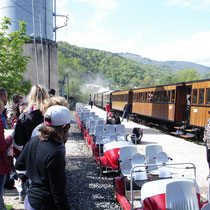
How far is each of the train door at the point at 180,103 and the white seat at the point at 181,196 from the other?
12.2 meters

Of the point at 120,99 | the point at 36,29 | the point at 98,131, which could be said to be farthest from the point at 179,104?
the point at 120,99

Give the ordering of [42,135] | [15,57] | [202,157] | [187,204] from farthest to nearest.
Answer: [15,57]
[202,157]
[187,204]
[42,135]

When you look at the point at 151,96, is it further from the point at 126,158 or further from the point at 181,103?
the point at 126,158

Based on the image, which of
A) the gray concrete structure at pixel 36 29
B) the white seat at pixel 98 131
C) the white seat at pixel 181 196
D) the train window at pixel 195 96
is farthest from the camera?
the gray concrete structure at pixel 36 29

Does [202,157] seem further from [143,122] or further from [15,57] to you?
[143,122]

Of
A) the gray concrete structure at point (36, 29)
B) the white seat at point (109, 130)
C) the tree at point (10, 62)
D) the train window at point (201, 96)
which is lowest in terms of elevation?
the white seat at point (109, 130)

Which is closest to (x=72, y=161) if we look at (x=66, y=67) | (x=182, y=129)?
(x=182, y=129)

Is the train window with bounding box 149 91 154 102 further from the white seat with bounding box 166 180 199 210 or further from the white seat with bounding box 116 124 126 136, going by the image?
the white seat with bounding box 166 180 199 210

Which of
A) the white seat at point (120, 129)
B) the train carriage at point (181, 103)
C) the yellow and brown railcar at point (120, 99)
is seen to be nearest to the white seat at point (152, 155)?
the white seat at point (120, 129)

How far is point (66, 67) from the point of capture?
97438 millimetres

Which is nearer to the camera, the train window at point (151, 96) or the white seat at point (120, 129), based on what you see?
the white seat at point (120, 129)

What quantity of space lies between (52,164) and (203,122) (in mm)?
11110

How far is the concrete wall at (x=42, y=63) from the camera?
73.7 feet

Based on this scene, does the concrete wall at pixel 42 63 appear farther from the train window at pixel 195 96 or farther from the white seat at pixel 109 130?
the white seat at pixel 109 130
